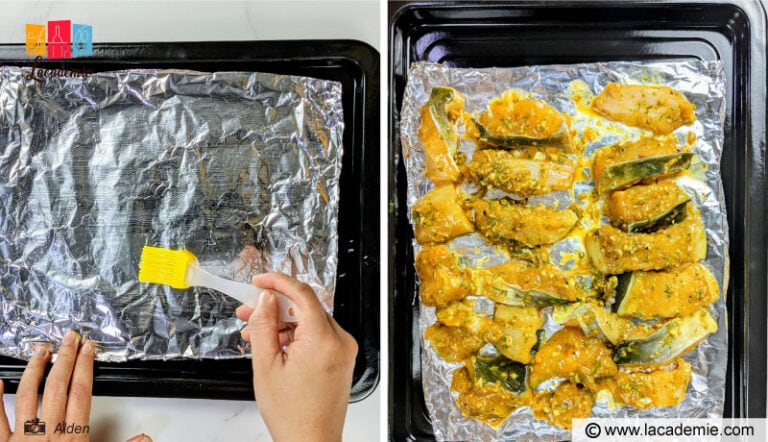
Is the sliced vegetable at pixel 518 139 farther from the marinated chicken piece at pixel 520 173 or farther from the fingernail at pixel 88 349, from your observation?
the fingernail at pixel 88 349

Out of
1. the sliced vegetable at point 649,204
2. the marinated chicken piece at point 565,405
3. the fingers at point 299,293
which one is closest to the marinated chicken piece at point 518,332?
the marinated chicken piece at point 565,405

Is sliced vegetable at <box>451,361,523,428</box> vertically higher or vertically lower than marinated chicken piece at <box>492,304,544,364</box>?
lower

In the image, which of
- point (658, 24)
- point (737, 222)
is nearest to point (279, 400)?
point (737, 222)

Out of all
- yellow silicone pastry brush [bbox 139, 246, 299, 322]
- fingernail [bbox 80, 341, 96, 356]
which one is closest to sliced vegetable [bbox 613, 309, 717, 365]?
yellow silicone pastry brush [bbox 139, 246, 299, 322]

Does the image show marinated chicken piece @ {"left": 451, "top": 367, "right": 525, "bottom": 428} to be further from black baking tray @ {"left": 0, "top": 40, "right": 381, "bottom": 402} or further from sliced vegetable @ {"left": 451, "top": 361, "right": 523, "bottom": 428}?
black baking tray @ {"left": 0, "top": 40, "right": 381, "bottom": 402}

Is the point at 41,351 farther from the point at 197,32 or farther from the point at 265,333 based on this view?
the point at 197,32

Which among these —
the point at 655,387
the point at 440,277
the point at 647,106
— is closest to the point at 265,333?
the point at 440,277
